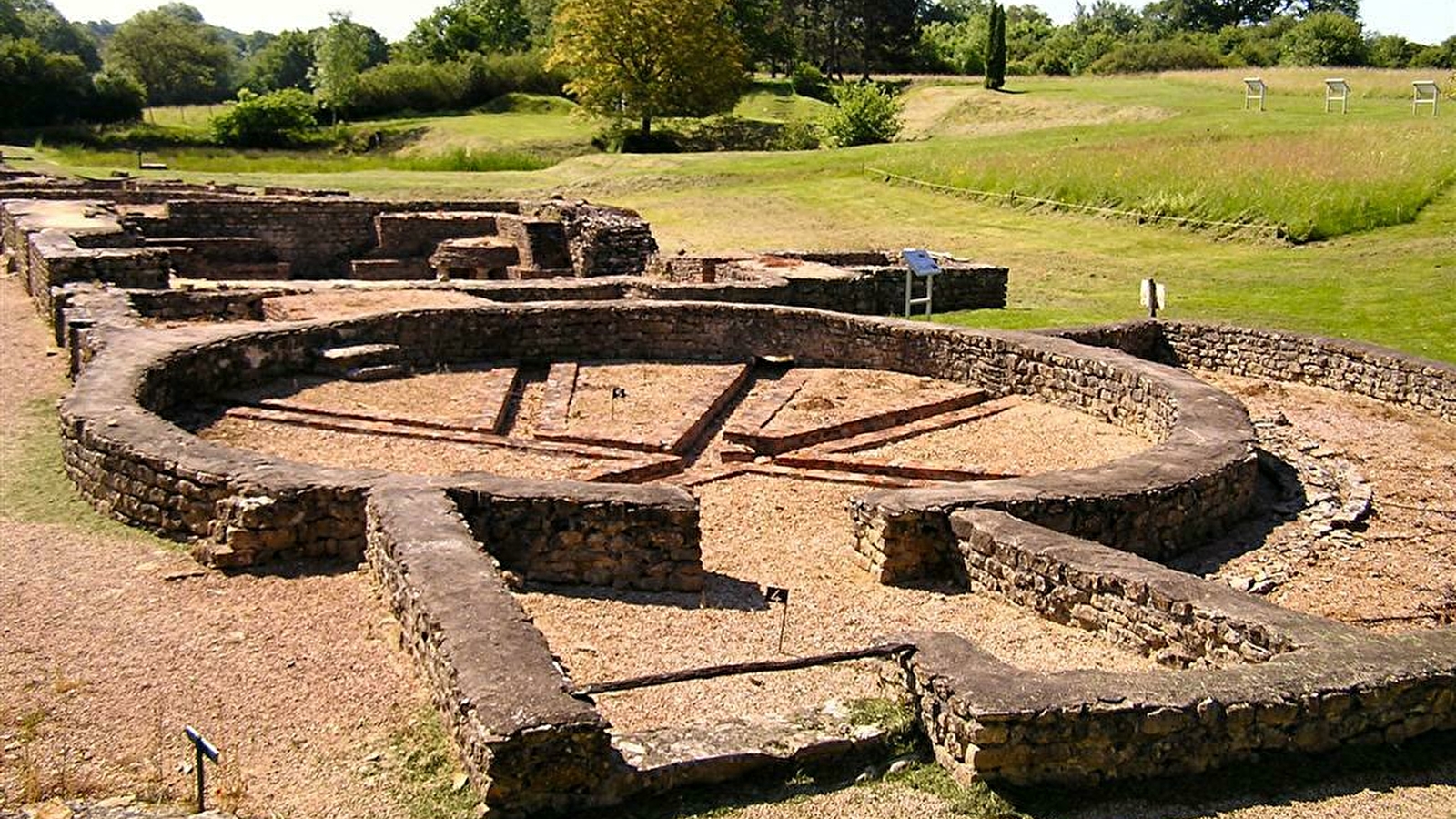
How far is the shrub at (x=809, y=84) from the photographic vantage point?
209ft

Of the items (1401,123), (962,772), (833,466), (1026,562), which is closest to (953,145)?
(1401,123)

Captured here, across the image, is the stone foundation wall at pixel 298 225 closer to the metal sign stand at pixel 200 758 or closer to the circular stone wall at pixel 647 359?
the circular stone wall at pixel 647 359

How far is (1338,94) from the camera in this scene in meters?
42.0

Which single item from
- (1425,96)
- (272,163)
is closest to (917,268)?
(272,163)

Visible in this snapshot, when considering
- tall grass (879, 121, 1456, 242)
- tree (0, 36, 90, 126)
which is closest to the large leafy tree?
tree (0, 36, 90, 126)

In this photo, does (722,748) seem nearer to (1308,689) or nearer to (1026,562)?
(1308,689)

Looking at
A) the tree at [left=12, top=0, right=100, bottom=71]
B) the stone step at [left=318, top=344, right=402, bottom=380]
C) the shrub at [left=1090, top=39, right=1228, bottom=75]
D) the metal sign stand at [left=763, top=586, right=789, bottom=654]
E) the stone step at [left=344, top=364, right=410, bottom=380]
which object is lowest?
the metal sign stand at [left=763, top=586, right=789, bottom=654]

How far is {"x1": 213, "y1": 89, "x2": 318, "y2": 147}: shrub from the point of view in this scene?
4800cm

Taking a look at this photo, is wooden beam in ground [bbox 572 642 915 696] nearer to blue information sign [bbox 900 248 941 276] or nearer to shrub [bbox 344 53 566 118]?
blue information sign [bbox 900 248 941 276]

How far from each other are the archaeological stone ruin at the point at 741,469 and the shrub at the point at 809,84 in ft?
147

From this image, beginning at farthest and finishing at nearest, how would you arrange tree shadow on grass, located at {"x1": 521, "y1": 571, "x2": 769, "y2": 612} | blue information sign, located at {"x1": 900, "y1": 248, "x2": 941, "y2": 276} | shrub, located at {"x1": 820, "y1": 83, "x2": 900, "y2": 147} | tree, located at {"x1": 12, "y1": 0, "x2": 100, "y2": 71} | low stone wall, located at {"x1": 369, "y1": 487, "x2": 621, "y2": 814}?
tree, located at {"x1": 12, "y1": 0, "x2": 100, "y2": 71}, shrub, located at {"x1": 820, "y1": 83, "x2": 900, "y2": 147}, blue information sign, located at {"x1": 900, "y1": 248, "x2": 941, "y2": 276}, tree shadow on grass, located at {"x1": 521, "y1": 571, "x2": 769, "y2": 612}, low stone wall, located at {"x1": 369, "y1": 487, "x2": 621, "y2": 814}

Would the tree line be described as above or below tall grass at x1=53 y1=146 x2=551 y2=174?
above

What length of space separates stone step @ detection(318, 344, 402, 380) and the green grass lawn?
7587 millimetres

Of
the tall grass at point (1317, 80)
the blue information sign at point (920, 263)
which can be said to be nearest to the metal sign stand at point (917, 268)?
the blue information sign at point (920, 263)
